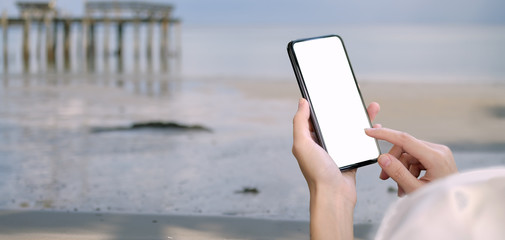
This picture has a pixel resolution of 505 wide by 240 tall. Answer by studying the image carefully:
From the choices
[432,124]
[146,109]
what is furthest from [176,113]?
[432,124]

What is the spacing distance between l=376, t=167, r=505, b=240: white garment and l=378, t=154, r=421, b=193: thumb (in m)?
0.84

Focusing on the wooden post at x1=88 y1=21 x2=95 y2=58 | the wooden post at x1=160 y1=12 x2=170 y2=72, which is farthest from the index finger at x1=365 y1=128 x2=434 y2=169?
the wooden post at x1=88 y1=21 x2=95 y2=58

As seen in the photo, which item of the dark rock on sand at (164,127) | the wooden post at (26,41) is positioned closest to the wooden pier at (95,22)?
the wooden post at (26,41)

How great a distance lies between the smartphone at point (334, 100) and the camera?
1833 millimetres

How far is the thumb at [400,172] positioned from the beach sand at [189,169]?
247cm

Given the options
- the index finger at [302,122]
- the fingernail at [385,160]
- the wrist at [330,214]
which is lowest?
the wrist at [330,214]

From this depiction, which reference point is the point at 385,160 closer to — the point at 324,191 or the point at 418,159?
the point at 418,159

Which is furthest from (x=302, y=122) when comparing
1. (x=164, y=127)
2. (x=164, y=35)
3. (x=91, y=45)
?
(x=164, y=35)

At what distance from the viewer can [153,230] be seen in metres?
4.25

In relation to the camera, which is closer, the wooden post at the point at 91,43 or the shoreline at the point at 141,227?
the shoreline at the point at 141,227

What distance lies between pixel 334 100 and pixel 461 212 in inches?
44.4

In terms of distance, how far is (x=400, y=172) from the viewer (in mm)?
1683

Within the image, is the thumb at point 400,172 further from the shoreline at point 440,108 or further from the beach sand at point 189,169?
the shoreline at point 440,108

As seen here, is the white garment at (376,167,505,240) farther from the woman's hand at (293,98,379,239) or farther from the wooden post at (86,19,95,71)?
the wooden post at (86,19,95,71)
